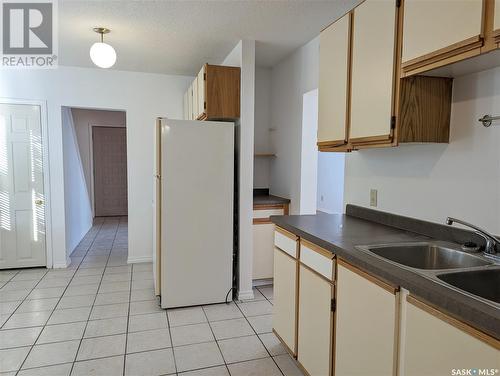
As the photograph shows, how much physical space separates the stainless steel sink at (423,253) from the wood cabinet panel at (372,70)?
577 mm

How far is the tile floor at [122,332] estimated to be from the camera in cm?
223

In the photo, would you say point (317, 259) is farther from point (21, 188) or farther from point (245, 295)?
point (21, 188)

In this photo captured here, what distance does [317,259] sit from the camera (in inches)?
73.9

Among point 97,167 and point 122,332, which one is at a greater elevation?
point 97,167

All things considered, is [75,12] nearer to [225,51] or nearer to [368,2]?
[225,51]

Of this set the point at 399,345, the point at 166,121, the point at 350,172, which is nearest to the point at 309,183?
the point at 350,172

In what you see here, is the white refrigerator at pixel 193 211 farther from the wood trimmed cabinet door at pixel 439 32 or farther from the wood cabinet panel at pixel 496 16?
the wood cabinet panel at pixel 496 16

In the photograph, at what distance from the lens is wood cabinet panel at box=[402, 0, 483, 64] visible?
1.31 metres

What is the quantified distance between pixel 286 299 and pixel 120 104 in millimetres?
3357

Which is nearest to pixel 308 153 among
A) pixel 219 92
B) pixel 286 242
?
pixel 219 92

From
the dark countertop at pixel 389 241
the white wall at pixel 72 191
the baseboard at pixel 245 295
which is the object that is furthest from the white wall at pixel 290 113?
the white wall at pixel 72 191

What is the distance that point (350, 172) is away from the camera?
8.70ft

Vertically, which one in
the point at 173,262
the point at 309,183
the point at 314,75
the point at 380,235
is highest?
the point at 314,75

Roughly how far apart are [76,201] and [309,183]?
3.88 m
